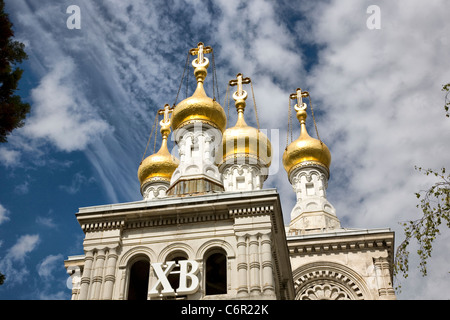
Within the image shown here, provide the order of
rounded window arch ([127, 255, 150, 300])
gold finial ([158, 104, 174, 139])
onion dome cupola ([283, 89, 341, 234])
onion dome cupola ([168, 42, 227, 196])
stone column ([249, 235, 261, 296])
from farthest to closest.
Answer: gold finial ([158, 104, 174, 139]) → onion dome cupola ([283, 89, 341, 234]) → onion dome cupola ([168, 42, 227, 196]) → rounded window arch ([127, 255, 150, 300]) → stone column ([249, 235, 261, 296])

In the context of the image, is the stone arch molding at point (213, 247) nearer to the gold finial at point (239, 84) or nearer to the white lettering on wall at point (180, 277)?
the white lettering on wall at point (180, 277)

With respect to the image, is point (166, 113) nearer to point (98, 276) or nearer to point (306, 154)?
point (306, 154)

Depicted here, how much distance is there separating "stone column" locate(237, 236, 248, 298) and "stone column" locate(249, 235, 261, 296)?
6.6 inches

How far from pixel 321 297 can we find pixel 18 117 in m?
21.5

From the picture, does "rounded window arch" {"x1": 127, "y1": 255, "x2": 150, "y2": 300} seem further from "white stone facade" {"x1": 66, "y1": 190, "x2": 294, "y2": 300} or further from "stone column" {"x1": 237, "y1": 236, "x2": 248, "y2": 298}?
"stone column" {"x1": 237, "y1": 236, "x2": 248, "y2": 298}

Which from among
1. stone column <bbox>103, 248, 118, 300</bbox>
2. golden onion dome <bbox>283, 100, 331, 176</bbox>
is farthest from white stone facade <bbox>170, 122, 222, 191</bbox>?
golden onion dome <bbox>283, 100, 331, 176</bbox>

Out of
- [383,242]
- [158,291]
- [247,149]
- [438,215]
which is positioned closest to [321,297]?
[383,242]

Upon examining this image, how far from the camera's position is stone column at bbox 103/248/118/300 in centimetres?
1877

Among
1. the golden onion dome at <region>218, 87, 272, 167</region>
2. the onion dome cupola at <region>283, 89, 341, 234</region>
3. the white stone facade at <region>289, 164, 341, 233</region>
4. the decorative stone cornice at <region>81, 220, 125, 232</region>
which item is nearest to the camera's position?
the decorative stone cornice at <region>81, 220, 125, 232</region>

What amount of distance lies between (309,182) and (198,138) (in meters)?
11.4

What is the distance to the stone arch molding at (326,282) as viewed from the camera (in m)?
30.0

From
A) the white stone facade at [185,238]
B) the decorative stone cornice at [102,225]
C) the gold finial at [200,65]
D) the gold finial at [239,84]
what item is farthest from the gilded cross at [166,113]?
the decorative stone cornice at [102,225]
